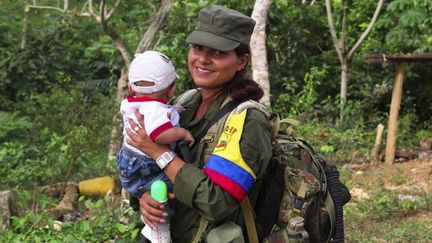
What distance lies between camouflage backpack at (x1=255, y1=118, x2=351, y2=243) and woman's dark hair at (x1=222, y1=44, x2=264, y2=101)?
0.46ft

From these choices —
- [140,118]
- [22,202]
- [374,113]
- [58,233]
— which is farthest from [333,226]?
[374,113]

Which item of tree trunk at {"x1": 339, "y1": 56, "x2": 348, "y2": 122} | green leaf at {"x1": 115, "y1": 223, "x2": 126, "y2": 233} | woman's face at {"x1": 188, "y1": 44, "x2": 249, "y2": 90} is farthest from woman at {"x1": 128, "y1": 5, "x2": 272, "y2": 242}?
tree trunk at {"x1": 339, "y1": 56, "x2": 348, "y2": 122}

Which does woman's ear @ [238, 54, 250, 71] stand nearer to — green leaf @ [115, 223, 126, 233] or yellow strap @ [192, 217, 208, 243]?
yellow strap @ [192, 217, 208, 243]

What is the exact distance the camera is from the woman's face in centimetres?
234

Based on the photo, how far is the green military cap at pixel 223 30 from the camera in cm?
230

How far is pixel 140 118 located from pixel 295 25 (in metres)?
10.4

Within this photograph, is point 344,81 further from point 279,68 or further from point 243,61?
point 243,61

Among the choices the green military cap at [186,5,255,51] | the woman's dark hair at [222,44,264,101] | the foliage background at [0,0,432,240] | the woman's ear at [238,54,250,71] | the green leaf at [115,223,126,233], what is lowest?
the foliage background at [0,0,432,240]

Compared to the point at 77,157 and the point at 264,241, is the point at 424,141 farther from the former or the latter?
the point at 264,241

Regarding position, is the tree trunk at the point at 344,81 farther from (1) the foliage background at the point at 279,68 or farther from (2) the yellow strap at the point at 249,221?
(2) the yellow strap at the point at 249,221

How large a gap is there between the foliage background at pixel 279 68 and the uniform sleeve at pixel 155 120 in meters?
6.31

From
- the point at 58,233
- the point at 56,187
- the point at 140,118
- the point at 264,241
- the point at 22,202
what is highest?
the point at 140,118

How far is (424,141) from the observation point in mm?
10125

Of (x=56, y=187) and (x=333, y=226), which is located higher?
(x=333, y=226)
